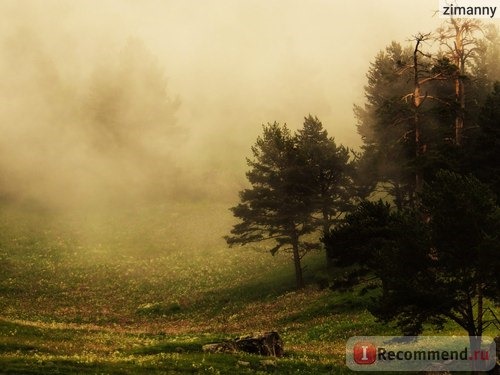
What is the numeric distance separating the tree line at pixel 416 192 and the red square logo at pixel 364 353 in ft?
9.72

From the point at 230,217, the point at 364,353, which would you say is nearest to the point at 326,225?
the point at 364,353

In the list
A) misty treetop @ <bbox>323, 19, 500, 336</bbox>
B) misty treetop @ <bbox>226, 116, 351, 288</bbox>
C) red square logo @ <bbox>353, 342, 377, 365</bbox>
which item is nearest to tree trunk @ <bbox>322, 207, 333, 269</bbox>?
misty treetop @ <bbox>226, 116, 351, 288</bbox>

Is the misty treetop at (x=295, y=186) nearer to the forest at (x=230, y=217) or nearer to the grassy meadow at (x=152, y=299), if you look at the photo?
the forest at (x=230, y=217)

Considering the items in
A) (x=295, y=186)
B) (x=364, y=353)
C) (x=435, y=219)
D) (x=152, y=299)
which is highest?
(x=295, y=186)

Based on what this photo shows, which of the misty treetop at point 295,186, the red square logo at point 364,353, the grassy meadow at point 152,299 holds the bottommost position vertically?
the red square logo at point 364,353

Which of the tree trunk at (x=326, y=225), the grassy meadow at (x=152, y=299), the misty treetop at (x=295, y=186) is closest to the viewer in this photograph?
the grassy meadow at (x=152, y=299)

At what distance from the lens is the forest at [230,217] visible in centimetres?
1933

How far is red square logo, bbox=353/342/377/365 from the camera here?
927 inches

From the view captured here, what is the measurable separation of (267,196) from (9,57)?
10184cm

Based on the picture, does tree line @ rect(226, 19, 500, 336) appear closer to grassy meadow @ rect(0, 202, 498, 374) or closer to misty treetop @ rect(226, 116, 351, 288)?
misty treetop @ rect(226, 116, 351, 288)

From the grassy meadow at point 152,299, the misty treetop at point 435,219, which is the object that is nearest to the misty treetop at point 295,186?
the misty treetop at point 435,219

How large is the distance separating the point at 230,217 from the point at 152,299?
113 feet

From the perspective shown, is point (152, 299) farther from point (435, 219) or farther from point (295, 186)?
point (435, 219)

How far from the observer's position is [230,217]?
83.9 meters
